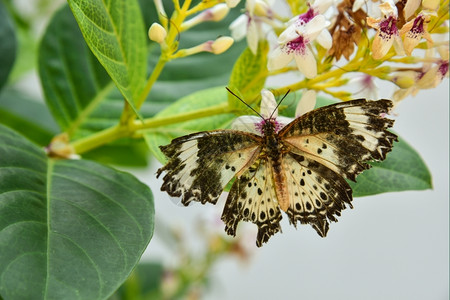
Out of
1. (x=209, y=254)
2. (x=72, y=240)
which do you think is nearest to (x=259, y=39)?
(x=72, y=240)

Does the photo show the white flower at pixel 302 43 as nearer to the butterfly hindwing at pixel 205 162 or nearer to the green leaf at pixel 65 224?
the butterfly hindwing at pixel 205 162

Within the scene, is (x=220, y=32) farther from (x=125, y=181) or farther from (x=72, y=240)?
(x=72, y=240)

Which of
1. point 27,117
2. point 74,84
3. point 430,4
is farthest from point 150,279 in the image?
point 430,4

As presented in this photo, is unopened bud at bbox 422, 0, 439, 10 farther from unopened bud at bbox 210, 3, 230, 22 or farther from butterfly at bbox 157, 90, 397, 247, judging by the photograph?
unopened bud at bbox 210, 3, 230, 22

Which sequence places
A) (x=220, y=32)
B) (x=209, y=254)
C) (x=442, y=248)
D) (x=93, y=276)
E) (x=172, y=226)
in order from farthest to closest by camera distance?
(x=442, y=248), (x=172, y=226), (x=209, y=254), (x=220, y=32), (x=93, y=276)

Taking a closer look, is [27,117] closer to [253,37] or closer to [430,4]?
[253,37]
